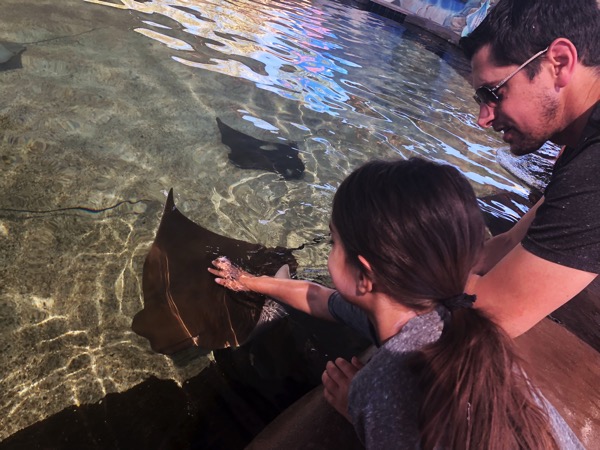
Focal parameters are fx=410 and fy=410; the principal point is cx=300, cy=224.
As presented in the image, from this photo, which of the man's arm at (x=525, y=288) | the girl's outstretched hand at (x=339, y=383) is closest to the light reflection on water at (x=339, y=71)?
the man's arm at (x=525, y=288)

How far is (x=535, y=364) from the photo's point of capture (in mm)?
2260

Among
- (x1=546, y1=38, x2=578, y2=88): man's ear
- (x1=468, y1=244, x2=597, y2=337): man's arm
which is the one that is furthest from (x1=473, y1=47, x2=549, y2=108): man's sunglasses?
(x1=468, y1=244, x2=597, y2=337): man's arm

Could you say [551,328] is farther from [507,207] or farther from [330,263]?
[507,207]

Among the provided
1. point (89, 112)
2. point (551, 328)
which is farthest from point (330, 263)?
point (89, 112)

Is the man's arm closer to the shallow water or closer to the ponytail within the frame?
the ponytail

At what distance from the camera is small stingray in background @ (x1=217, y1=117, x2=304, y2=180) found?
14.4ft

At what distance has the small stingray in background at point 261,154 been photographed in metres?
4.38

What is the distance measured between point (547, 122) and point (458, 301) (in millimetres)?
1110

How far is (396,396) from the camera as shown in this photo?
135cm

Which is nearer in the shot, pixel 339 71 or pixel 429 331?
pixel 429 331

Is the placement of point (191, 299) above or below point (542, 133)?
below

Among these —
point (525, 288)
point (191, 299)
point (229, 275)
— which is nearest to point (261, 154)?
point (229, 275)

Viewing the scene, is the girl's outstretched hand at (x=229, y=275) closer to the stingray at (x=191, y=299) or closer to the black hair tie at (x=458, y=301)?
the stingray at (x=191, y=299)

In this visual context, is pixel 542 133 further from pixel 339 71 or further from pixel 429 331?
pixel 339 71
